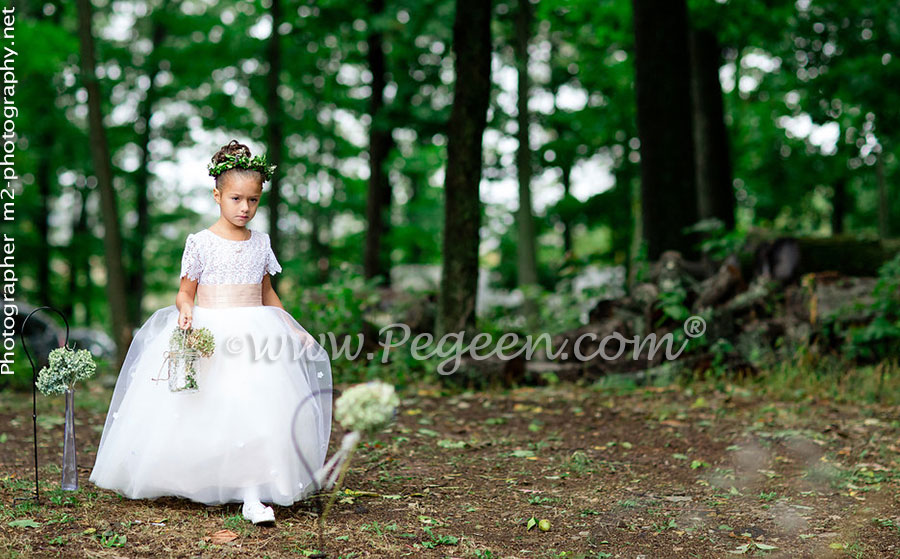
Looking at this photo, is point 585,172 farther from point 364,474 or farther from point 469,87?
point 364,474

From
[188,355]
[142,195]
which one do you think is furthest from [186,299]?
[142,195]

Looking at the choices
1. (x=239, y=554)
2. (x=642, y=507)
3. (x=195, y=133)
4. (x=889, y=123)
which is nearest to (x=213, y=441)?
(x=239, y=554)

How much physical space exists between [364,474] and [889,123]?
10629 mm

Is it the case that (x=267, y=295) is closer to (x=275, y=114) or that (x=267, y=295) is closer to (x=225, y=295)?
(x=225, y=295)

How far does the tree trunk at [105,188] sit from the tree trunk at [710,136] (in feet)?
29.2

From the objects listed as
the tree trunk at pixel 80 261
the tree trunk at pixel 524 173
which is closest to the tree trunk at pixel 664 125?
the tree trunk at pixel 524 173

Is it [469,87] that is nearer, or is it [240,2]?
[469,87]

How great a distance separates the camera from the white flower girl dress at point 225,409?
410 cm

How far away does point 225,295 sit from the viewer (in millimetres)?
4316

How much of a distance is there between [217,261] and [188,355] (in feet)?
1.82

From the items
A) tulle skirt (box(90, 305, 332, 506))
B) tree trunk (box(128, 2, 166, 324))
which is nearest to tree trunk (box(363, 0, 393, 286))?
tree trunk (box(128, 2, 166, 324))

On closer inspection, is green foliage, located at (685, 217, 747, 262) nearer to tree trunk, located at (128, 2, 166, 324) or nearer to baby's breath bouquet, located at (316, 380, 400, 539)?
baby's breath bouquet, located at (316, 380, 400, 539)

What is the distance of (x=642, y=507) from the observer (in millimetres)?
4695

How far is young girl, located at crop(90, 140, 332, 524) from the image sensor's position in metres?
4.10
